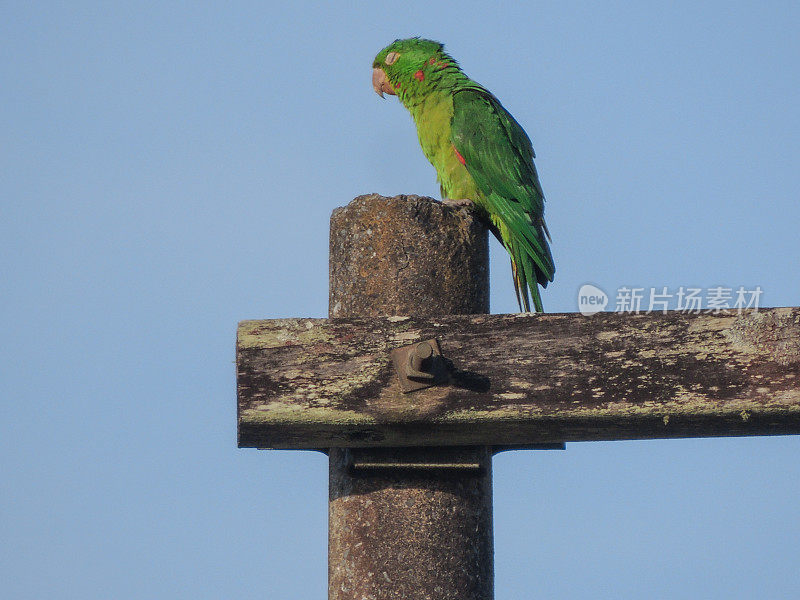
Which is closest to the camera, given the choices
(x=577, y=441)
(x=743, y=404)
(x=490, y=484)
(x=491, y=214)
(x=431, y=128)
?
(x=743, y=404)

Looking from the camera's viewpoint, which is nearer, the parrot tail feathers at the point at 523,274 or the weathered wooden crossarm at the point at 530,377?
the weathered wooden crossarm at the point at 530,377

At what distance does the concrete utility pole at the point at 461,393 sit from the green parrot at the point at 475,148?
2274 millimetres

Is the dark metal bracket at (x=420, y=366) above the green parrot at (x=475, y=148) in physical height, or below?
below

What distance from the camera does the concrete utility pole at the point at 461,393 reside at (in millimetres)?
2055

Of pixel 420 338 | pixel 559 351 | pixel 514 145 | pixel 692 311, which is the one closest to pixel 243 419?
pixel 420 338

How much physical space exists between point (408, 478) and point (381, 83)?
417 cm

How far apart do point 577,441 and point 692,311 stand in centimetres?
41

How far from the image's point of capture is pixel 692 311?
211cm

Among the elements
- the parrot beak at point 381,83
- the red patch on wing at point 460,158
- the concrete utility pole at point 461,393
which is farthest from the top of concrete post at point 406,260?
the parrot beak at point 381,83

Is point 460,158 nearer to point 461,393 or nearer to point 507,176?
point 507,176

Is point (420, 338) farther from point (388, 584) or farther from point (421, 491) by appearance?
point (388, 584)

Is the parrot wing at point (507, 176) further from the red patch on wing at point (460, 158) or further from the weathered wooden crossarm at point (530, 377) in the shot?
the weathered wooden crossarm at point (530, 377)

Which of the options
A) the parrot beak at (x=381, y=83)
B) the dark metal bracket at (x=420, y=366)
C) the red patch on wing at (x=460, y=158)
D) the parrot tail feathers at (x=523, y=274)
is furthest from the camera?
the parrot beak at (x=381, y=83)

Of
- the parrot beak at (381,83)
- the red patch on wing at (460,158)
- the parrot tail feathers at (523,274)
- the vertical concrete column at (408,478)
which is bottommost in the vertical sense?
the vertical concrete column at (408,478)
